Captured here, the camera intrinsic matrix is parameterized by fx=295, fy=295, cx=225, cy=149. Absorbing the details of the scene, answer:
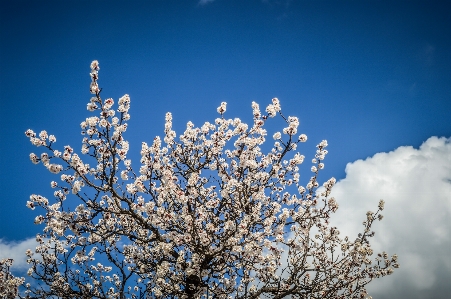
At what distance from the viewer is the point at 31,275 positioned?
10016 millimetres

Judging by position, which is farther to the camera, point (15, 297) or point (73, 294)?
point (15, 297)

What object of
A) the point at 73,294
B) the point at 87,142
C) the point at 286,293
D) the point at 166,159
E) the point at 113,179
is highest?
the point at 166,159

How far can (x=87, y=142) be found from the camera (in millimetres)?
7820

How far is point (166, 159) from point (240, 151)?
9.39 feet

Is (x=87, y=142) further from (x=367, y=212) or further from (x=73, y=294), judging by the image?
(x=367, y=212)

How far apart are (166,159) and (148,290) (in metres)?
4.71

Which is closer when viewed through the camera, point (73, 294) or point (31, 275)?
point (73, 294)

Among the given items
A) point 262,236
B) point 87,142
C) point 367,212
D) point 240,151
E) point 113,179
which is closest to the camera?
point 367,212

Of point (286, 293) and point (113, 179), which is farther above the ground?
point (113, 179)

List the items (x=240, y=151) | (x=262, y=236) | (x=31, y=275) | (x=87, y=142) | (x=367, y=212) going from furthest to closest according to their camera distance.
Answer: (x=31, y=275) → (x=240, y=151) → (x=262, y=236) → (x=87, y=142) → (x=367, y=212)

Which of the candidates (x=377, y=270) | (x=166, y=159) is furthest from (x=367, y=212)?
(x=166, y=159)

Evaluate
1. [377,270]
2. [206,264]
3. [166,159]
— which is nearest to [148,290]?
[206,264]

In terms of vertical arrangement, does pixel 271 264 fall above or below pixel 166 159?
below

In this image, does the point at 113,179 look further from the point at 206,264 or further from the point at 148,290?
the point at 148,290
